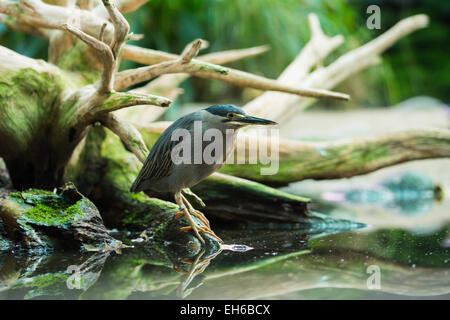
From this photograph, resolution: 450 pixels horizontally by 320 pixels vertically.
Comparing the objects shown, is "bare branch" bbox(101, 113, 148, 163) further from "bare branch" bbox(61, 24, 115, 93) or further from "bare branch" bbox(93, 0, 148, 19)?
"bare branch" bbox(93, 0, 148, 19)

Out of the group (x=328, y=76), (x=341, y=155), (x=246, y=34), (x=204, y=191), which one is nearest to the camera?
(x=204, y=191)

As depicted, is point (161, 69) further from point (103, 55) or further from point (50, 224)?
point (50, 224)

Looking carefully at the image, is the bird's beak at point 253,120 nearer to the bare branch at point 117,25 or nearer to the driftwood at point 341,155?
the bare branch at point 117,25

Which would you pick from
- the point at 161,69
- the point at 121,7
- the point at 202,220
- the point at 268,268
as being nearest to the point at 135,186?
the point at 202,220

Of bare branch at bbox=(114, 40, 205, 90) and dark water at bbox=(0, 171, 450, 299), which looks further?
bare branch at bbox=(114, 40, 205, 90)

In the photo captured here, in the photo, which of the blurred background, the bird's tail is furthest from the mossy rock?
the blurred background

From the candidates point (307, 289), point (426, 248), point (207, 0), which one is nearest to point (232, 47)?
point (207, 0)
